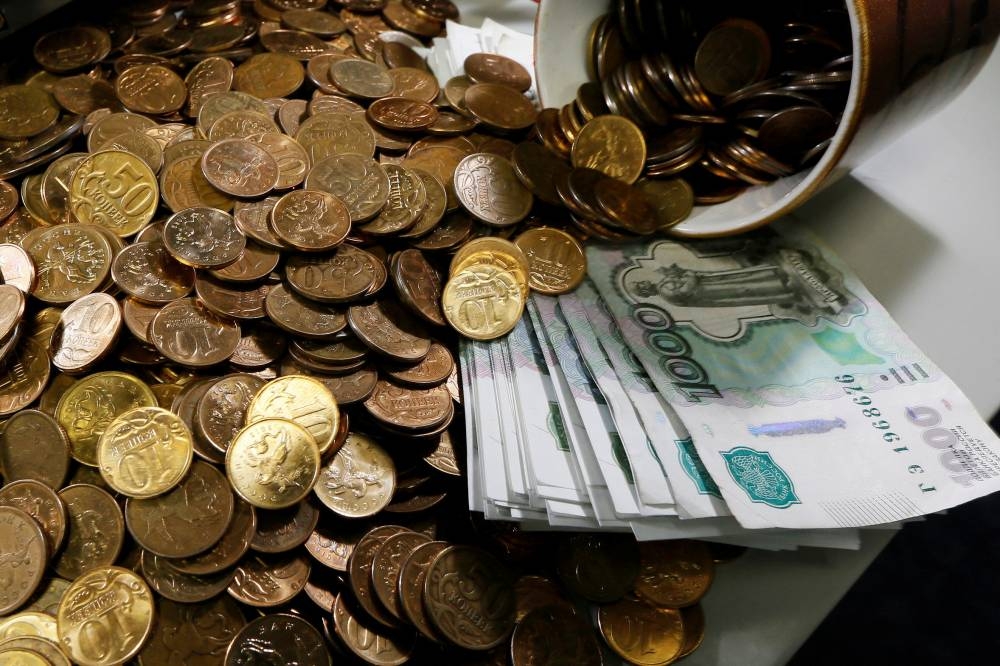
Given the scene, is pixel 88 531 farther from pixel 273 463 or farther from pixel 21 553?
pixel 273 463

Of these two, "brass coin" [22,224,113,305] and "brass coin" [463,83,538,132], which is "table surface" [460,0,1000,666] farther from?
"brass coin" [22,224,113,305]

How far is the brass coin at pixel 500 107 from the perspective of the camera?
1280 mm

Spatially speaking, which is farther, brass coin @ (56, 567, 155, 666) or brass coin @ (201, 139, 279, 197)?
brass coin @ (201, 139, 279, 197)

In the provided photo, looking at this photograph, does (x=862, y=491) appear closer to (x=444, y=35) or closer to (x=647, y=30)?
(x=647, y=30)

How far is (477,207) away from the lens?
1.11 metres

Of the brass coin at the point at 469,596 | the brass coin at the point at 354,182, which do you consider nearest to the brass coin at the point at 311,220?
the brass coin at the point at 354,182

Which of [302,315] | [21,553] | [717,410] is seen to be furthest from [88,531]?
[717,410]

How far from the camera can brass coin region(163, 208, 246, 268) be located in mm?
972

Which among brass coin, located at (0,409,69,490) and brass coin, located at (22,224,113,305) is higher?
brass coin, located at (22,224,113,305)

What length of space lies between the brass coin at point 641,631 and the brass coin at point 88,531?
65cm

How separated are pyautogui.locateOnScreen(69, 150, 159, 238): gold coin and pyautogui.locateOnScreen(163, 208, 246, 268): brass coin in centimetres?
11

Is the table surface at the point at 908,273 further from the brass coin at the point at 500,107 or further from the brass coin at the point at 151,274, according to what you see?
the brass coin at the point at 151,274

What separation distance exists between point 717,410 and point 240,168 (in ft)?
2.75

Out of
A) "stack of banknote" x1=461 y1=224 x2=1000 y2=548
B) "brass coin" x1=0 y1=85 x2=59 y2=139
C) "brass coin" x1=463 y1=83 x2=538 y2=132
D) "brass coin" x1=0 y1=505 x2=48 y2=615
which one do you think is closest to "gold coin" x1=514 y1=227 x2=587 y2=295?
"stack of banknote" x1=461 y1=224 x2=1000 y2=548
